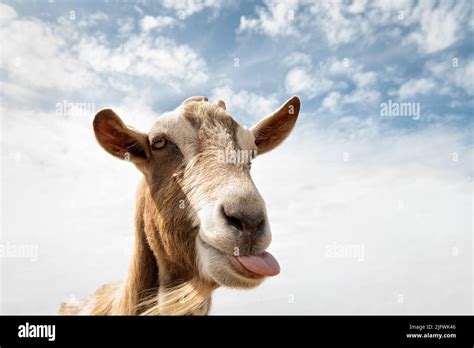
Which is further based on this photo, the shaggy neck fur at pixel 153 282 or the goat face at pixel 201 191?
the shaggy neck fur at pixel 153 282

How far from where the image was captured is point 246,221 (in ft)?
14.9

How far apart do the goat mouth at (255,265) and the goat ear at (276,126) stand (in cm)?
290

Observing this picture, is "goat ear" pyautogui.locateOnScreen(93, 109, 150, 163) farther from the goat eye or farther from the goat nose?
the goat nose

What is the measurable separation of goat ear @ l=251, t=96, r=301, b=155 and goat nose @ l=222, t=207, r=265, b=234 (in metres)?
2.69

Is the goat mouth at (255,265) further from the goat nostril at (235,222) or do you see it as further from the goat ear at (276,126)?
the goat ear at (276,126)

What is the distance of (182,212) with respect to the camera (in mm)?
5277

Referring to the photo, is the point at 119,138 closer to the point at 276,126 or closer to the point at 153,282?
the point at 153,282

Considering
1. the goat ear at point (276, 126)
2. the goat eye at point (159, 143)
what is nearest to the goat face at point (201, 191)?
the goat eye at point (159, 143)

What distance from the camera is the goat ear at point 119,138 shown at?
218 inches

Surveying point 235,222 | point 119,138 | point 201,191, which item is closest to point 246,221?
point 235,222

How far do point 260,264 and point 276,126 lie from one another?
326cm

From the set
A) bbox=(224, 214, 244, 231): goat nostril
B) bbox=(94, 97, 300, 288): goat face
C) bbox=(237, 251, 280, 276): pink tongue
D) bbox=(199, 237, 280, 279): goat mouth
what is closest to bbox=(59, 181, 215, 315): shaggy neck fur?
bbox=(94, 97, 300, 288): goat face
